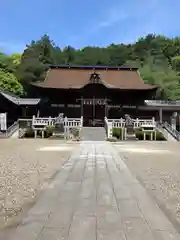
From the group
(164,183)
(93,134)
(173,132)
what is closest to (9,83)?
(93,134)

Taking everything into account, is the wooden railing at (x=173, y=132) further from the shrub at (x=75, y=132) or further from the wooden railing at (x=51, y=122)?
the shrub at (x=75, y=132)

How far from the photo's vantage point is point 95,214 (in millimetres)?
4820

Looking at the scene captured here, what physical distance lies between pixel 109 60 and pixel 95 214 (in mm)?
79116

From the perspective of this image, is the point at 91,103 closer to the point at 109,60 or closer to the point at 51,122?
the point at 51,122

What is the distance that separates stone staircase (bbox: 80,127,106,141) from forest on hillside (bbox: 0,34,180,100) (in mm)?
18859

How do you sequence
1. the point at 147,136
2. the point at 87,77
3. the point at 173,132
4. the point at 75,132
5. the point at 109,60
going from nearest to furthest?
the point at 75,132 → the point at 147,136 → the point at 173,132 → the point at 87,77 → the point at 109,60

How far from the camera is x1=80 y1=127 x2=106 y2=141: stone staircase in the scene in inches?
1021

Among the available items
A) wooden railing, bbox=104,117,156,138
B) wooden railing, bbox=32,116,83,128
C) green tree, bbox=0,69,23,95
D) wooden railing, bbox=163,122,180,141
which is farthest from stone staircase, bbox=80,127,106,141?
green tree, bbox=0,69,23,95

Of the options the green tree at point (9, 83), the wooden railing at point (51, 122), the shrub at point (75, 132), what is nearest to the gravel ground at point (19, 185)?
the shrub at point (75, 132)

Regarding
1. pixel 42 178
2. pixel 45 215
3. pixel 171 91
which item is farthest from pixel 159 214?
pixel 171 91

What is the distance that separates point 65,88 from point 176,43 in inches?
2230

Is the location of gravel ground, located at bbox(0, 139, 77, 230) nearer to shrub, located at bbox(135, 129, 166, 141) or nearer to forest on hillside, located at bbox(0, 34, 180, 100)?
shrub, located at bbox(135, 129, 166, 141)

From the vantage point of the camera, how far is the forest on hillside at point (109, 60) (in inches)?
1900

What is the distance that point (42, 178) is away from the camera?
8328 mm
